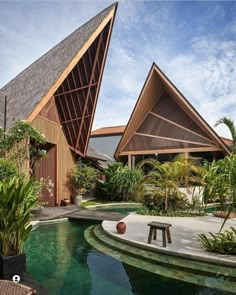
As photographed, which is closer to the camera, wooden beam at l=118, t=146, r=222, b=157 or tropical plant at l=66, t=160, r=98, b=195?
tropical plant at l=66, t=160, r=98, b=195

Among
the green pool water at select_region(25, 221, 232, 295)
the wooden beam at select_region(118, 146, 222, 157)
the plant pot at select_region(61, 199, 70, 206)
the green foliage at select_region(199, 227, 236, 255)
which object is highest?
the wooden beam at select_region(118, 146, 222, 157)

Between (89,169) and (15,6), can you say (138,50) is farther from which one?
(89,169)

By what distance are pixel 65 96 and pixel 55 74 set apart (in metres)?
2.74

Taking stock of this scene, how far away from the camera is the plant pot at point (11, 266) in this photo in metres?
4.15

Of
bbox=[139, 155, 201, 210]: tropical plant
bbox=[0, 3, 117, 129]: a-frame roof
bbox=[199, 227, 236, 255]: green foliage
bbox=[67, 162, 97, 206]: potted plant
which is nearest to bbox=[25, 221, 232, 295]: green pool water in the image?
bbox=[199, 227, 236, 255]: green foliage

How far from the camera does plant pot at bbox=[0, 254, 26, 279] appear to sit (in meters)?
4.15

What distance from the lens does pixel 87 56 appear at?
16656 mm

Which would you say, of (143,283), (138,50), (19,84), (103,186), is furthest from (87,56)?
(143,283)

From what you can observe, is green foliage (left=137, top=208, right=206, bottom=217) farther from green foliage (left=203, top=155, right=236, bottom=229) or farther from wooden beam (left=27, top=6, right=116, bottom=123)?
wooden beam (left=27, top=6, right=116, bottom=123)

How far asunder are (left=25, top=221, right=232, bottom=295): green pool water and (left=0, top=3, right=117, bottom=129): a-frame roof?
19.9 ft

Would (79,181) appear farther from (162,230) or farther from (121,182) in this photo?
(162,230)

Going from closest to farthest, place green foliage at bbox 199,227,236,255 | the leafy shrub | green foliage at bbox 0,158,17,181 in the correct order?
green foliage at bbox 199,227,236,255, green foliage at bbox 0,158,17,181, the leafy shrub

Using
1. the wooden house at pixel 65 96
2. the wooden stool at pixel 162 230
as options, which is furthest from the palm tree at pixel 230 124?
the wooden house at pixel 65 96

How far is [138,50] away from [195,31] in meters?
3.62
